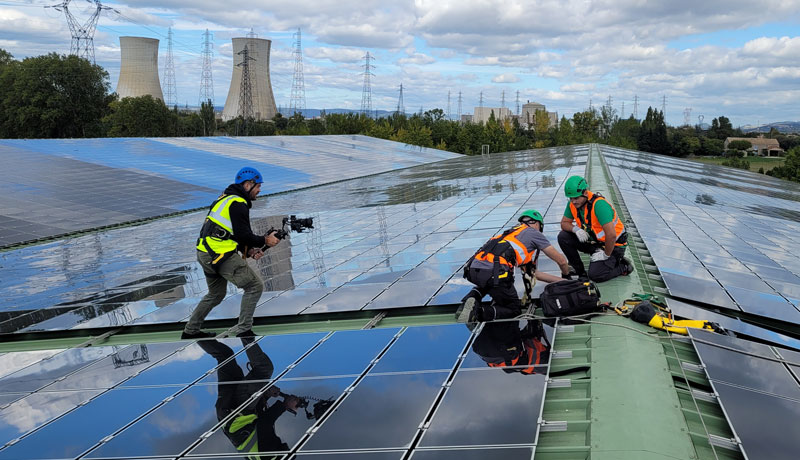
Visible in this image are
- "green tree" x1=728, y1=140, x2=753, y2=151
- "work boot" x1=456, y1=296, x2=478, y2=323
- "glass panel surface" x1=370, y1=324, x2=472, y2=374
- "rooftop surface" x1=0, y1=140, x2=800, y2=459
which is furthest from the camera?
"green tree" x1=728, y1=140, x2=753, y2=151

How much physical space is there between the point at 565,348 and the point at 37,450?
4785 mm

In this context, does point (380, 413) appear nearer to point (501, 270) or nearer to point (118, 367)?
point (501, 270)

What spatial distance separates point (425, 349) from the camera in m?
6.04

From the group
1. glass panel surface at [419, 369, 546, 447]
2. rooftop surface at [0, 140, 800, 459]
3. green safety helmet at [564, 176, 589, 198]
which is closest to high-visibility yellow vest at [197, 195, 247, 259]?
rooftop surface at [0, 140, 800, 459]

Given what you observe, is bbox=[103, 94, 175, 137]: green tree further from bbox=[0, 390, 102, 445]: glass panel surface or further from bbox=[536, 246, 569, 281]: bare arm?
bbox=[536, 246, 569, 281]: bare arm

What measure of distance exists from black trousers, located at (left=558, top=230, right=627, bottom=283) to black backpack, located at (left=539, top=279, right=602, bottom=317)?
1430mm

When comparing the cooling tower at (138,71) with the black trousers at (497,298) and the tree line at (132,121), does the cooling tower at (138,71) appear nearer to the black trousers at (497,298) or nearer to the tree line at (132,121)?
the tree line at (132,121)

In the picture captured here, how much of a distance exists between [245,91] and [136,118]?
649 inches

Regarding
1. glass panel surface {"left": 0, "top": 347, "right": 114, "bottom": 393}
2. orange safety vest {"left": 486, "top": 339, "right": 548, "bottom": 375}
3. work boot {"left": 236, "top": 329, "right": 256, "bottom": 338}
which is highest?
orange safety vest {"left": 486, "top": 339, "right": 548, "bottom": 375}

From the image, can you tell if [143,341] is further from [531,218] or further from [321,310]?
[531,218]

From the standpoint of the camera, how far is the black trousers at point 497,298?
6816 millimetres

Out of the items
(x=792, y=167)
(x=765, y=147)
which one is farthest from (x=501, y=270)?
(x=765, y=147)

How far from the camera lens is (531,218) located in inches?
290

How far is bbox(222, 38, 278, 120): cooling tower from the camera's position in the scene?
83875 millimetres
